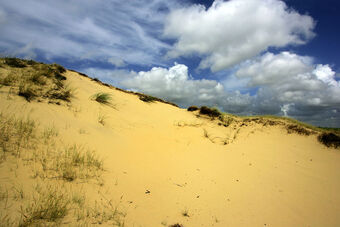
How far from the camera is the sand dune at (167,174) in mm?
2604

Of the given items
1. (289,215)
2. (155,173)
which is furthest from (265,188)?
(155,173)

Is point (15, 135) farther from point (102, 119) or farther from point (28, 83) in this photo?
point (28, 83)

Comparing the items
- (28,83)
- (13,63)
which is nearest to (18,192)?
(28,83)

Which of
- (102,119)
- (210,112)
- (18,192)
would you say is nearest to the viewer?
(18,192)

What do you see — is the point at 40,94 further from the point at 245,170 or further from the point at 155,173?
the point at 245,170

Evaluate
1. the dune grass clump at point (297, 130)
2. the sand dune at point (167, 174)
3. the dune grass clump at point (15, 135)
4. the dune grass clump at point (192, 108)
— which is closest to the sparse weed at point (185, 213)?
the sand dune at point (167, 174)

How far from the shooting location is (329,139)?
588 centimetres

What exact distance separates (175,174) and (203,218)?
4.59 ft

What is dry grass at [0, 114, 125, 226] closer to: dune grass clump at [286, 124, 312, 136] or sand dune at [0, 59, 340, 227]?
sand dune at [0, 59, 340, 227]

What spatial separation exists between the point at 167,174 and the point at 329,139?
5865 millimetres

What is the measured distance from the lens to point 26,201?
2.23 metres

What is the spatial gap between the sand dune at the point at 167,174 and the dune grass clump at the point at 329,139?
0.74 ft

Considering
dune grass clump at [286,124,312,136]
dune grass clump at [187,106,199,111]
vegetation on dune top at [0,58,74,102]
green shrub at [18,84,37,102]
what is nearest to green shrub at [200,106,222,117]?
dune grass clump at [187,106,199,111]

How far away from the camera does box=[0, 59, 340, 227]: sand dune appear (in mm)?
2604
